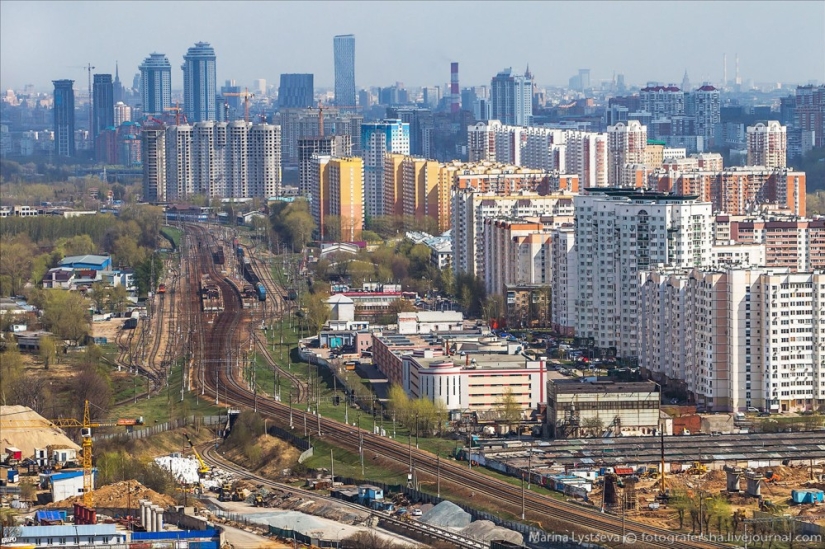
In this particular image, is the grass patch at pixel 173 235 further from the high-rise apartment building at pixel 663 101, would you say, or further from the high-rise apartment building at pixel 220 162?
the high-rise apartment building at pixel 663 101

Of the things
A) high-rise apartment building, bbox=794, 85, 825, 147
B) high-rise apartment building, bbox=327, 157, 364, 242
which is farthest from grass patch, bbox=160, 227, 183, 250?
high-rise apartment building, bbox=794, 85, 825, 147

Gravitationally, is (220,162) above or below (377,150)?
below

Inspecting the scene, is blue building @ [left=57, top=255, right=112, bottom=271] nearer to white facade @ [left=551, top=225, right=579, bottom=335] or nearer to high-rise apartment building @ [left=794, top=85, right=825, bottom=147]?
white facade @ [left=551, top=225, right=579, bottom=335]

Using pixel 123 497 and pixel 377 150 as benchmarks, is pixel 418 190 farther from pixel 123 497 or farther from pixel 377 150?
pixel 123 497

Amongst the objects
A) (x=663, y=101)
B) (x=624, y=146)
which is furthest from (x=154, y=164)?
(x=663, y=101)

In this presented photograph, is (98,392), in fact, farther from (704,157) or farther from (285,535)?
(704,157)

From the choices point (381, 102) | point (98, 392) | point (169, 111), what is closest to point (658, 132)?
point (169, 111)
